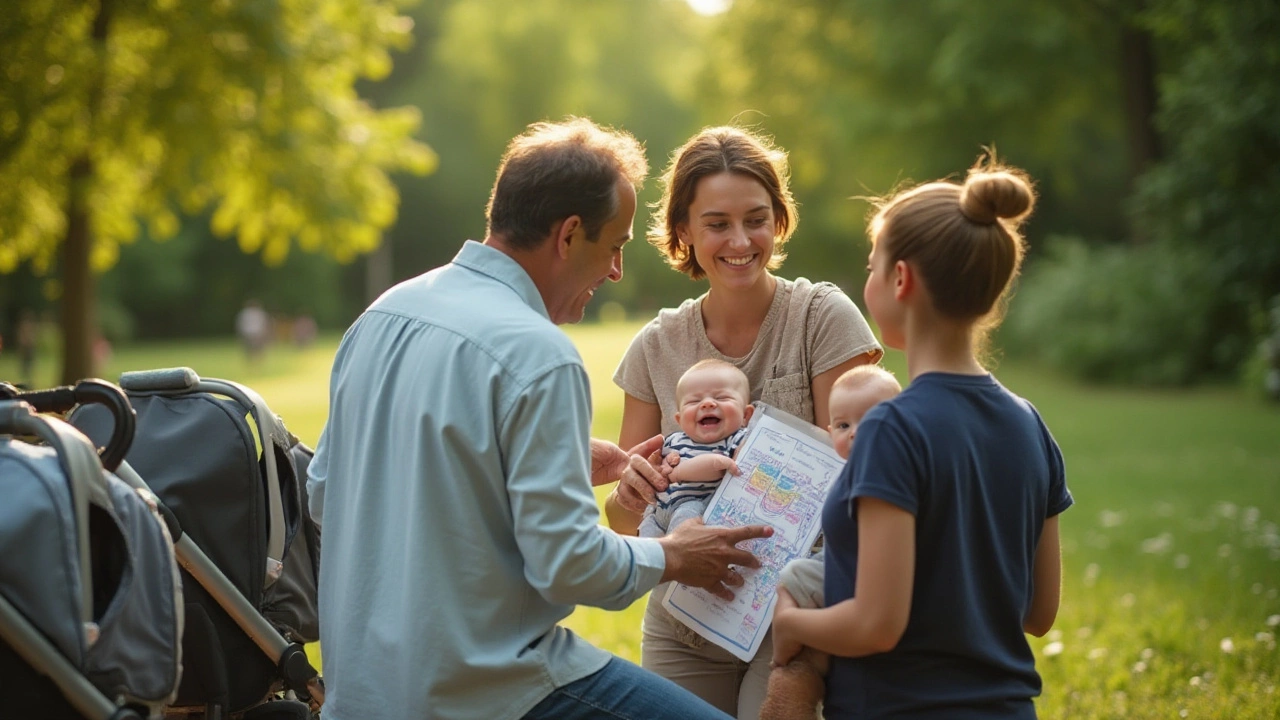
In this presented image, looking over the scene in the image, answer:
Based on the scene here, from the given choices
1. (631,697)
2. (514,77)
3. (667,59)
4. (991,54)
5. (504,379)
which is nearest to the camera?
(504,379)

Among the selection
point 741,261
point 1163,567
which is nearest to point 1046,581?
point 741,261

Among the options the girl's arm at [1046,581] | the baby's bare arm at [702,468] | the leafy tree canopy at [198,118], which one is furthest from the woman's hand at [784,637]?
the leafy tree canopy at [198,118]

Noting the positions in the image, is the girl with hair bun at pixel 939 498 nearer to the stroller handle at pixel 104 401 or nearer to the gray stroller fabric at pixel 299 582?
the stroller handle at pixel 104 401

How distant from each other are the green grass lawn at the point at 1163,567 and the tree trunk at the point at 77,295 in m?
2.92

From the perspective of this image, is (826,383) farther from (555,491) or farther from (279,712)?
(279,712)

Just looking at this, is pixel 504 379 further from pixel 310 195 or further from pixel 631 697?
pixel 310 195

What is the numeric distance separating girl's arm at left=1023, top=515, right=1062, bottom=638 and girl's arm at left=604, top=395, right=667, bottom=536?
1043 mm

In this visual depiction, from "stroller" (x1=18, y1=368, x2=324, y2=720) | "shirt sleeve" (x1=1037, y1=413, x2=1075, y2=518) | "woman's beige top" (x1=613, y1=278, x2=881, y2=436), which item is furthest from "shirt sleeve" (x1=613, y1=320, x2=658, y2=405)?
"shirt sleeve" (x1=1037, y1=413, x2=1075, y2=518)

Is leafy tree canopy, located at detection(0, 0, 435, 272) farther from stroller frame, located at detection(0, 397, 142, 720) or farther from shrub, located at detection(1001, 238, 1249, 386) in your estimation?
stroller frame, located at detection(0, 397, 142, 720)

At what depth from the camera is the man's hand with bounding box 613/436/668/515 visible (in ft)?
11.1

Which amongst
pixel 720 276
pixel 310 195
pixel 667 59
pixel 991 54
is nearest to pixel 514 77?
pixel 667 59

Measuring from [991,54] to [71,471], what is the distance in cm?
2437

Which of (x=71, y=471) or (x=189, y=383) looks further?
(x=189, y=383)

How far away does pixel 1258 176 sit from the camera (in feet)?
57.5
